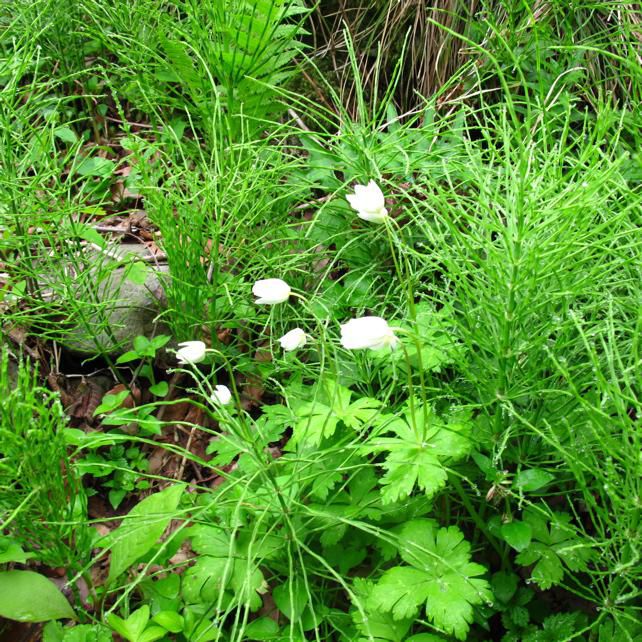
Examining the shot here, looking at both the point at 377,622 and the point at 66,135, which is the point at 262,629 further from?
the point at 66,135

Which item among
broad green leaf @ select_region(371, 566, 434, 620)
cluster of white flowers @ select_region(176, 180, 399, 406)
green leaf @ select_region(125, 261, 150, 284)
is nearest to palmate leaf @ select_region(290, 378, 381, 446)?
cluster of white flowers @ select_region(176, 180, 399, 406)

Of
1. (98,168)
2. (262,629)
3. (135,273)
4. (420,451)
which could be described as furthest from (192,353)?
(98,168)

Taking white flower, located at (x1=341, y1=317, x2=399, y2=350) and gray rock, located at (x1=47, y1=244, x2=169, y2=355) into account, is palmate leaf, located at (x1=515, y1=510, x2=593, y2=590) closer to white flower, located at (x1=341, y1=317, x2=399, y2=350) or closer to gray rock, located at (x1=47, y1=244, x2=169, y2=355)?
white flower, located at (x1=341, y1=317, x2=399, y2=350)

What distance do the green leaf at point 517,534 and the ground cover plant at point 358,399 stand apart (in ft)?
0.03

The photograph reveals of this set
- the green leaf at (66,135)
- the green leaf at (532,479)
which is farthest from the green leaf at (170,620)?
the green leaf at (66,135)

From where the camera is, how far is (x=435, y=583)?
4.58 ft

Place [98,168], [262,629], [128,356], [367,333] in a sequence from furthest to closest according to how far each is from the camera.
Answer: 1. [98,168]
2. [128,356]
3. [262,629]
4. [367,333]

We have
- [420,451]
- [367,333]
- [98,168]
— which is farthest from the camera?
[98,168]

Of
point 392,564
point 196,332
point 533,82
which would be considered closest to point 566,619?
point 392,564

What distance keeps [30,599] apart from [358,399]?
0.94m

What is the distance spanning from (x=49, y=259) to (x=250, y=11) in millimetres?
1196

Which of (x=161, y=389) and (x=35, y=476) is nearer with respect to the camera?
A: (x=35, y=476)

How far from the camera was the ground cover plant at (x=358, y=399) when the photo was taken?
139 cm

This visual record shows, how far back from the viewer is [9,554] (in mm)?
1616
